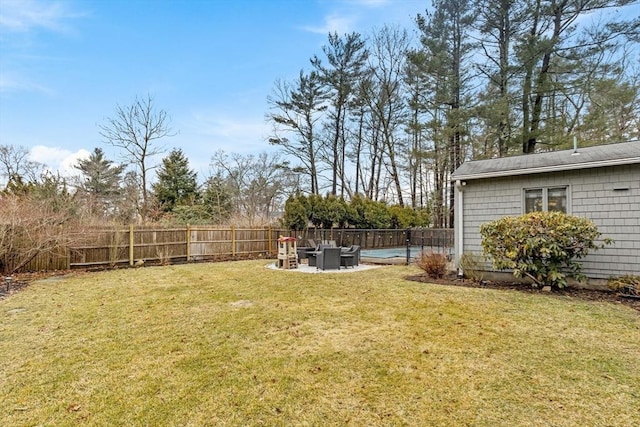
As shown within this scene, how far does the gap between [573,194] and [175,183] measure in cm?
2128

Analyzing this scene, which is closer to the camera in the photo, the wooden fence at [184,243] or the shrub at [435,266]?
the shrub at [435,266]

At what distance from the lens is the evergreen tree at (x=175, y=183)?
70.9ft

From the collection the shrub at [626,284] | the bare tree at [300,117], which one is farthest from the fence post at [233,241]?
the shrub at [626,284]

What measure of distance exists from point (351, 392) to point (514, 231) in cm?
540

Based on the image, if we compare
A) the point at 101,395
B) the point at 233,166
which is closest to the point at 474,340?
the point at 101,395

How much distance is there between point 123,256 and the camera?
10.8m

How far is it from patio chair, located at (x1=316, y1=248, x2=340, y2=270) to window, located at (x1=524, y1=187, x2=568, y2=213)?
4981 millimetres

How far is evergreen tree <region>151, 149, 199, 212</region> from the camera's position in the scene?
Answer: 21.6 metres

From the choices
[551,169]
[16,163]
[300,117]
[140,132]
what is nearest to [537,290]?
[551,169]

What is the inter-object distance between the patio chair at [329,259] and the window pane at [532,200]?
4961 mm

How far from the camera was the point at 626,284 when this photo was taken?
5.97 m

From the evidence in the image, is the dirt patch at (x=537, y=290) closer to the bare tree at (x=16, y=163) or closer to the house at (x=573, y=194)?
the house at (x=573, y=194)

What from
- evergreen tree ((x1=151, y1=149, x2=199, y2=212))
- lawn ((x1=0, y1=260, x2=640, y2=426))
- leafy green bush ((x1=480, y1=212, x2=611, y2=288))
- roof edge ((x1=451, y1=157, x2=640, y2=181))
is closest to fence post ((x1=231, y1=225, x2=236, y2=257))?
lawn ((x1=0, y1=260, x2=640, y2=426))

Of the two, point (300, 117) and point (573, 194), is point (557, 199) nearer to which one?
point (573, 194)
